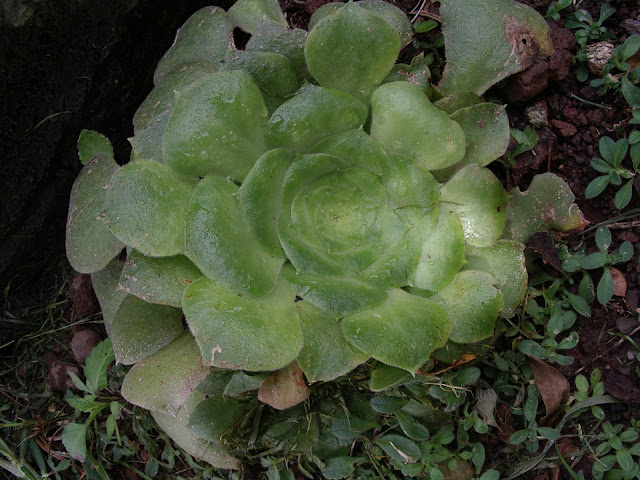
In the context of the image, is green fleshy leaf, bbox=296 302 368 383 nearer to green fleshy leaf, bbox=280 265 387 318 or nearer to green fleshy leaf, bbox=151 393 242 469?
green fleshy leaf, bbox=280 265 387 318

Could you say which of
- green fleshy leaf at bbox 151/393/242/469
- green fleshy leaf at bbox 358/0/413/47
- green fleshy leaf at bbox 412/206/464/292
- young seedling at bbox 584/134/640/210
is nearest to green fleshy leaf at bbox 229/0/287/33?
green fleshy leaf at bbox 358/0/413/47

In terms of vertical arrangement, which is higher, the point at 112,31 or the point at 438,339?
the point at 112,31

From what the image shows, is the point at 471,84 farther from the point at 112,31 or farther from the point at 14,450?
the point at 14,450

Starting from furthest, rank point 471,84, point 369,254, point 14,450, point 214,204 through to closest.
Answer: point 14,450 → point 471,84 → point 369,254 → point 214,204

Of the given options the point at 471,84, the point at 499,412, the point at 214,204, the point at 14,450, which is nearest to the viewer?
the point at 214,204

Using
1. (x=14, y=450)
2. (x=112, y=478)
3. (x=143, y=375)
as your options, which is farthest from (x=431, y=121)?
(x=14, y=450)

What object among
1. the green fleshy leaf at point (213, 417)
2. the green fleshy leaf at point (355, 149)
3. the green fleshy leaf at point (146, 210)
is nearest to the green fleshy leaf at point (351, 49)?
the green fleshy leaf at point (355, 149)
